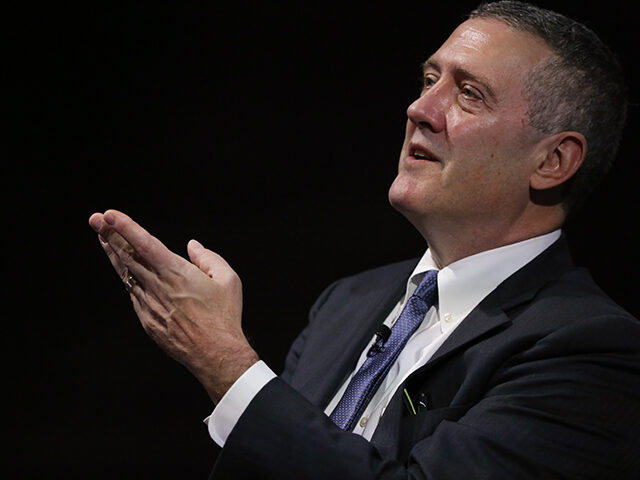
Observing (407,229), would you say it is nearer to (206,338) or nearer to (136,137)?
(136,137)

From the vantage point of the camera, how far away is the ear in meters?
1.92

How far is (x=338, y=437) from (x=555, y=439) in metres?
0.39

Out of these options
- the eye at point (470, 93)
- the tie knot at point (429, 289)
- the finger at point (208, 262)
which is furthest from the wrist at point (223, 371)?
the eye at point (470, 93)

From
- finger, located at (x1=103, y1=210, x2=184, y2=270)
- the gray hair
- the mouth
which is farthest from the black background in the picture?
finger, located at (x1=103, y1=210, x2=184, y2=270)

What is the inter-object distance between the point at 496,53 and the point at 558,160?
0.94ft

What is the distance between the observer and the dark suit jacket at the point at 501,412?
1.48 m

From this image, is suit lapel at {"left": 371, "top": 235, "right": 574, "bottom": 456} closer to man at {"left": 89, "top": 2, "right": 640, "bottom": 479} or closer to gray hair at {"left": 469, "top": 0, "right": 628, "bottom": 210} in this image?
man at {"left": 89, "top": 2, "right": 640, "bottom": 479}

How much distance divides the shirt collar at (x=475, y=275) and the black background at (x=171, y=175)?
2.39 feet

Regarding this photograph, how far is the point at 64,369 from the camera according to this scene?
2.67m

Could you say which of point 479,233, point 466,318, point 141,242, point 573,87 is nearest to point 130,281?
point 141,242

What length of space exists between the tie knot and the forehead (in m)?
0.45

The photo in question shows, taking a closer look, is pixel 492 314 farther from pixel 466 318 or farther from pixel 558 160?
pixel 558 160

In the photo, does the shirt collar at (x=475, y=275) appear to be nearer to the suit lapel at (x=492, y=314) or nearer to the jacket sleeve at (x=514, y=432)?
the suit lapel at (x=492, y=314)

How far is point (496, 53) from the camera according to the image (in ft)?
6.25
